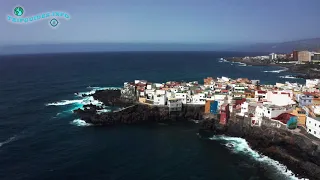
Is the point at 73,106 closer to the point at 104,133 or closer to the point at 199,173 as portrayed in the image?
the point at 104,133

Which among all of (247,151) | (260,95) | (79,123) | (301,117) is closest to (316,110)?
Result: (301,117)

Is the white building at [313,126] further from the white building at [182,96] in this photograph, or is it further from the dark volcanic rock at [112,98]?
the dark volcanic rock at [112,98]

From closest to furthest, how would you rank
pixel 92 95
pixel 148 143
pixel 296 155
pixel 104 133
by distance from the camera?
pixel 296 155, pixel 148 143, pixel 104 133, pixel 92 95

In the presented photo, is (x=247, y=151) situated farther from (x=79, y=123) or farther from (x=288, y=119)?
(x=79, y=123)

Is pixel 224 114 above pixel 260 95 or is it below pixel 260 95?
below

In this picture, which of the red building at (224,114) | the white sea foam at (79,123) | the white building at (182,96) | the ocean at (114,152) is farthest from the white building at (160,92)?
the white sea foam at (79,123)

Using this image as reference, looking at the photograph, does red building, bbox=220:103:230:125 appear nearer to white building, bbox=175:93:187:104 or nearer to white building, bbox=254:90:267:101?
white building, bbox=254:90:267:101

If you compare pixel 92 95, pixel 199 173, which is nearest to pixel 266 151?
→ pixel 199 173
